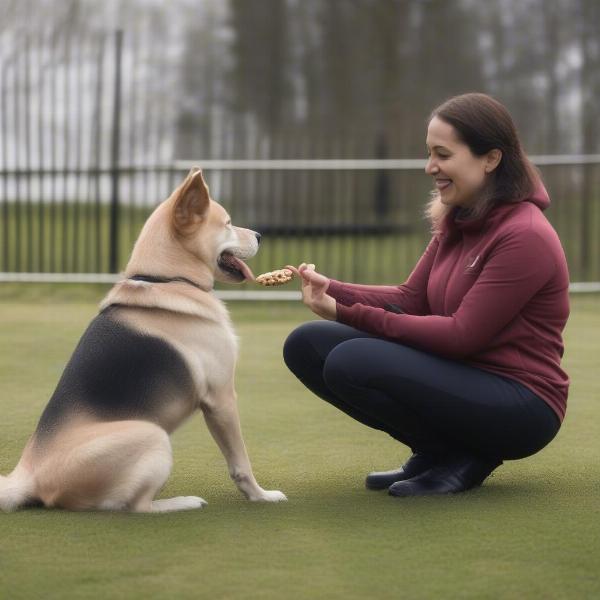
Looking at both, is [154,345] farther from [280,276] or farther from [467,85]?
[467,85]

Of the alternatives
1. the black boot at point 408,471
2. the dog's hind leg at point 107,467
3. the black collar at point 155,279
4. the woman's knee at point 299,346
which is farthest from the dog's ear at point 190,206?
the black boot at point 408,471

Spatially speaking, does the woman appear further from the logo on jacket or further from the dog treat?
the dog treat

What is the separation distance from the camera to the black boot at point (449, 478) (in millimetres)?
3848

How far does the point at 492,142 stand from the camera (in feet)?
12.2

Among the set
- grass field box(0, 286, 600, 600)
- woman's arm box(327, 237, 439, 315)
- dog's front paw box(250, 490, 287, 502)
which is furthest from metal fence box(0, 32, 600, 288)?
dog's front paw box(250, 490, 287, 502)

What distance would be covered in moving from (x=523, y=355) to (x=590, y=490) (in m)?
0.57

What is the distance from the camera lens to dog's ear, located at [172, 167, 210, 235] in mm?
3750

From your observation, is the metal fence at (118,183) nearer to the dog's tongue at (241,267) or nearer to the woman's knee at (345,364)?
the dog's tongue at (241,267)

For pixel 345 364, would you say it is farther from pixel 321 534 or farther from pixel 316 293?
pixel 321 534

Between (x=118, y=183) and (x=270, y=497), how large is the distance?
7953mm

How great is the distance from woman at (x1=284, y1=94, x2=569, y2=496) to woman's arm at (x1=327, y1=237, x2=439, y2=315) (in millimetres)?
233

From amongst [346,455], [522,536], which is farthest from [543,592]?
[346,455]

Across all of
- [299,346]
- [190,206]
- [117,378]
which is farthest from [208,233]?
[117,378]

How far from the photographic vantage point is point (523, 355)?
3.77 meters
